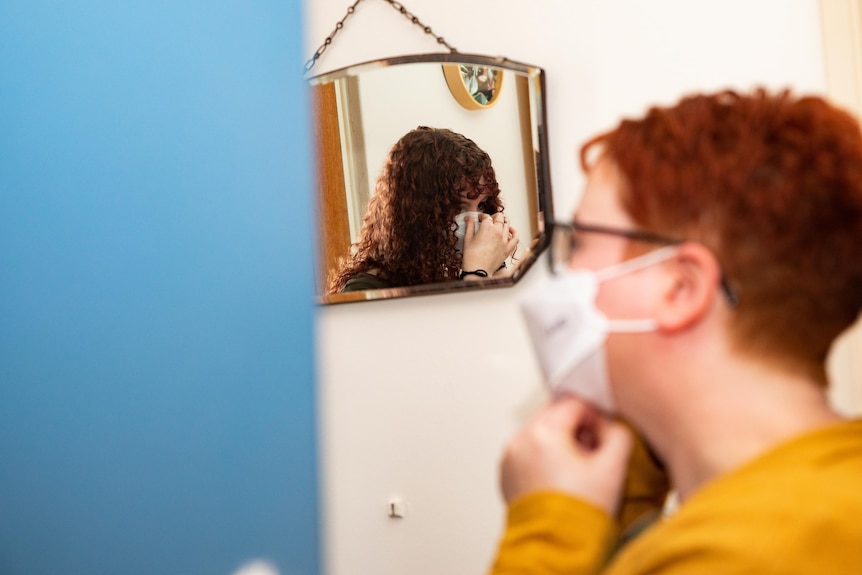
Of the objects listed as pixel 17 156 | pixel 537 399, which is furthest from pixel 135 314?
pixel 537 399

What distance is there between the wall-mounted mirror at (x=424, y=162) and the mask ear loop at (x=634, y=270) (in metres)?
0.59

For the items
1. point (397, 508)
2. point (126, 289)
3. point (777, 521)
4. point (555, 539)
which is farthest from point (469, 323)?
point (777, 521)

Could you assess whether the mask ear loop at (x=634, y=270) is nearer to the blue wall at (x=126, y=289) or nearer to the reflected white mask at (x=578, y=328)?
the reflected white mask at (x=578, y=328)

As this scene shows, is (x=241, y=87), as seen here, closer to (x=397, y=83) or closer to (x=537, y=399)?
(x=397, y=83)

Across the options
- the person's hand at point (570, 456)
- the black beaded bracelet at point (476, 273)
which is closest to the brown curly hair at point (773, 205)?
the person's hand at point (570, 456)

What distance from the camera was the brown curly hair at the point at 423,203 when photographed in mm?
1258

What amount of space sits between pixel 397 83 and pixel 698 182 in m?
0.85

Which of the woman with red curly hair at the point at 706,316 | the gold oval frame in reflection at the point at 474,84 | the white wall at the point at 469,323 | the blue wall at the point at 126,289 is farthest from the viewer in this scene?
the gold oval frame in reflection at the point at 474,84

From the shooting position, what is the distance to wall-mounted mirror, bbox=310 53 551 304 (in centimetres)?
122

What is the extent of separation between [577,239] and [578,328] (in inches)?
3.3

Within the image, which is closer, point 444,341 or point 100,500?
point 100,500

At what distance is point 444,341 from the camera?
1.32 meters

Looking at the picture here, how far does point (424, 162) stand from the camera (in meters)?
1.29

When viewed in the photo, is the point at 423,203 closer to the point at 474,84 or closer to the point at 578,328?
the point at 474,84
